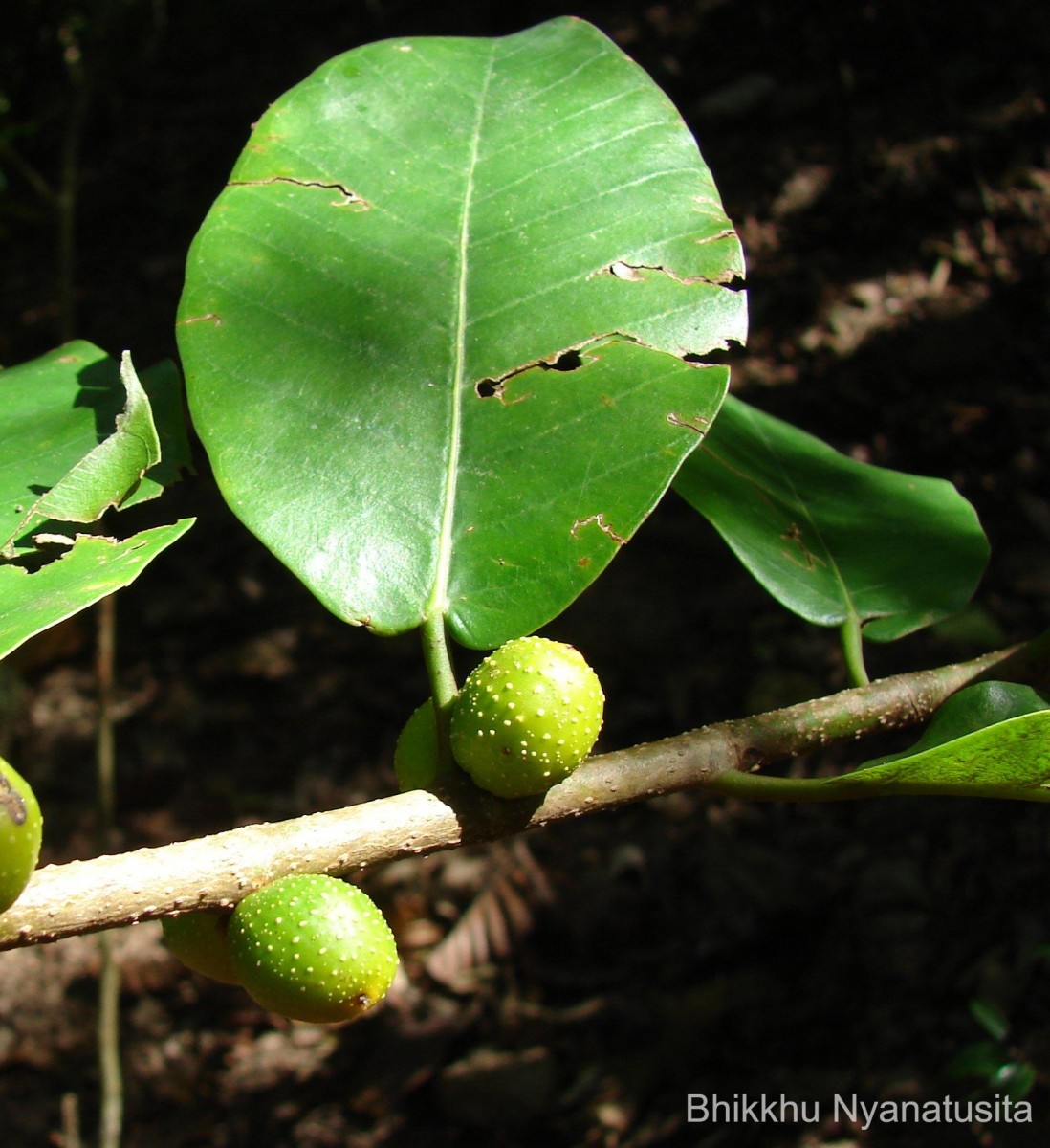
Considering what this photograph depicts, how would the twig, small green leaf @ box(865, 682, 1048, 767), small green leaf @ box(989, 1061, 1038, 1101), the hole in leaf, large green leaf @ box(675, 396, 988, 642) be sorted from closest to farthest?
the twig < small green leaf @ box(865, 682, 1048, 767) < the hole in leaf < large green leaf @ box(675, 396, 988, 642) < small green leaf @ box(989, 1061, 1038, 1101)

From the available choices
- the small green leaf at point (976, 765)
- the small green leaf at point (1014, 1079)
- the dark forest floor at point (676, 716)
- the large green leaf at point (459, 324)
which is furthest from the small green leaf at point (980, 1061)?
the large green leaf at point (459, 324)

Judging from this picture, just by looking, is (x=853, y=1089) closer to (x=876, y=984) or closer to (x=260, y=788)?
(x=876, y=984)

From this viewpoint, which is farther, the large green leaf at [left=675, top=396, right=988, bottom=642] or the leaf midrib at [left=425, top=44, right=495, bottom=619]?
the large green leaf at [left=675, top=396, right=988, bottom=642]

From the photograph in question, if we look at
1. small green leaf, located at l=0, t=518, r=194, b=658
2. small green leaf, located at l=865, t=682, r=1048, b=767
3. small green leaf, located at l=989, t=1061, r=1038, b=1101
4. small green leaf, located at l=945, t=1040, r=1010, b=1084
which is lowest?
small green leaf, located at l=989, t=1061, r=1038, b=1101

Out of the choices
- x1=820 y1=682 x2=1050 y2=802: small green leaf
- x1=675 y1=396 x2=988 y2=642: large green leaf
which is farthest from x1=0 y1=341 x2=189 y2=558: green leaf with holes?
x1=820 y1=682 x2=1050 y2=802: small green leaf

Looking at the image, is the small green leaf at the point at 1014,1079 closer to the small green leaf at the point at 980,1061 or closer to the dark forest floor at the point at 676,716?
the small green leaf at the point at 980,1061

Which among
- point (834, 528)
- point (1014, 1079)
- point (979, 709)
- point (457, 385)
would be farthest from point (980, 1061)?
point (457, 385)

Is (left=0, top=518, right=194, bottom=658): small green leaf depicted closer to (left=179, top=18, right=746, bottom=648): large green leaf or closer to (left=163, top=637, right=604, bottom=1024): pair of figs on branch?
(left=179, top=18, right=746, bottom=648): large green leaf
